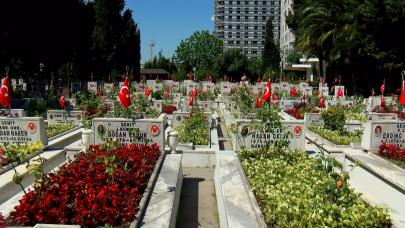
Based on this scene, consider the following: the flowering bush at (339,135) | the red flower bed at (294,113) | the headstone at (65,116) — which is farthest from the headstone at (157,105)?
the flowering bush at (339,135)

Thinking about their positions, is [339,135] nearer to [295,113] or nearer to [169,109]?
[295,113]

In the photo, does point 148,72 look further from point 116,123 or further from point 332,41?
point 116,123

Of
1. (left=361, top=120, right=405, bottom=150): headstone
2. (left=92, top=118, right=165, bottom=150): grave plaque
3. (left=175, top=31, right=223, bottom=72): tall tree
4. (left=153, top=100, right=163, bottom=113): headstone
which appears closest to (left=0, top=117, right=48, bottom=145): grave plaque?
(left=92, top=118, right=165, bottom=150): grave plaque

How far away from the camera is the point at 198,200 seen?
917 cm

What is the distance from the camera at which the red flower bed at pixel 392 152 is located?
1029 centimetres

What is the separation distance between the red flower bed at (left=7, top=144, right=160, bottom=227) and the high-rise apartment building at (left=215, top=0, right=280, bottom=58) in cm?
14984

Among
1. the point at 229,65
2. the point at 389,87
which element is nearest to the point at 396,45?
the point at 389,87

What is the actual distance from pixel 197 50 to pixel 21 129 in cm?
7853

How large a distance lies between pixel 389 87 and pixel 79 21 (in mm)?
29162

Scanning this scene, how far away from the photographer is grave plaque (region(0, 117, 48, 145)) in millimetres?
11430

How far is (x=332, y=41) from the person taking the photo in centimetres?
3953

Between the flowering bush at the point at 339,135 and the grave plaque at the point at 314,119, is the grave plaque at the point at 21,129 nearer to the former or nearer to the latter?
the flowering bush at the point at 339,135

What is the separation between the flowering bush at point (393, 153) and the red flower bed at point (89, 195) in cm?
604

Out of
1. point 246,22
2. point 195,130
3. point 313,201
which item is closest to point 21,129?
point 195,130
